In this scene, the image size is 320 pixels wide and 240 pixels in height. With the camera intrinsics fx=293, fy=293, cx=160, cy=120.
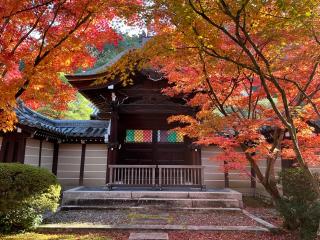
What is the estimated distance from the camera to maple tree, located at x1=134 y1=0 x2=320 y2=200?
18.0ft

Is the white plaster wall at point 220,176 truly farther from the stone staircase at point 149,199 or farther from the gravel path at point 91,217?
the gravel path at point 91,217

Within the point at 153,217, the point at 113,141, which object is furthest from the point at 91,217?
the point at 113,141

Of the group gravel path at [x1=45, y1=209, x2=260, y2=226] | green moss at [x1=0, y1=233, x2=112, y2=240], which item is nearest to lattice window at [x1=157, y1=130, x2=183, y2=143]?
gravel path at [x1=45, y1=209, x2=260, y2=226]

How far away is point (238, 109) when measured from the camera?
31.3 feet

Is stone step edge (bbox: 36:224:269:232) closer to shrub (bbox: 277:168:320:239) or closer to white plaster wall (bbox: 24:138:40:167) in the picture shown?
shrub (bbox: 277:168:320:239)

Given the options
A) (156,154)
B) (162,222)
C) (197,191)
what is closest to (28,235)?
(162,222)

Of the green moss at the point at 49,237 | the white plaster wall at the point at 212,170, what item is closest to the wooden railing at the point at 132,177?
the white plaster wall at the point at 212,170

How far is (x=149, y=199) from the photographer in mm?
10828

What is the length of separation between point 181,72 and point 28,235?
6.37 meters

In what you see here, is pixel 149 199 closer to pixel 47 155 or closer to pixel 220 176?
pixel 220 176

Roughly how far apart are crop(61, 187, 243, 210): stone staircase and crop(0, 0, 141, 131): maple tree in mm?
4347

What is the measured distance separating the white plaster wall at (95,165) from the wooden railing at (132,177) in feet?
7.46

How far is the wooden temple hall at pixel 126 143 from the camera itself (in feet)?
42.5

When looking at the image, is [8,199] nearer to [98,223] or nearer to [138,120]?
[98,223]
